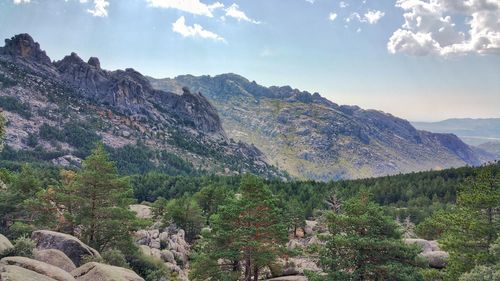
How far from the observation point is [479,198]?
33.2m

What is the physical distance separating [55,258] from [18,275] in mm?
10273

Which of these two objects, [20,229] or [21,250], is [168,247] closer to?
[20,229]

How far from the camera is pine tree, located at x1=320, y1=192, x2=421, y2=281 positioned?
3000 cm

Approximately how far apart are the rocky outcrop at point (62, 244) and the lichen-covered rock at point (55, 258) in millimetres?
3926

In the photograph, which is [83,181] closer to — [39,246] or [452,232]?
[39,246]

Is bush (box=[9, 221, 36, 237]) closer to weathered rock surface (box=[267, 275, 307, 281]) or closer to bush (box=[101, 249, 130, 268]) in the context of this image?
bush (box=[101, 249, 130, 268])

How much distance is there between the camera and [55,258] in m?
29.0

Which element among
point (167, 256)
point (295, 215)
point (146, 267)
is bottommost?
point (167, 256)

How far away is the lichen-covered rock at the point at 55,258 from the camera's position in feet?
92.7

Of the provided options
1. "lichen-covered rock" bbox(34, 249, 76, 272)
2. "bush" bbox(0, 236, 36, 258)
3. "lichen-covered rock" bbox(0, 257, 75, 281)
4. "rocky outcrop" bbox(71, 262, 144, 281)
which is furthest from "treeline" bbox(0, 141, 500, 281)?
"lichen-covered rock" bbox(0, 257, 75, 281)

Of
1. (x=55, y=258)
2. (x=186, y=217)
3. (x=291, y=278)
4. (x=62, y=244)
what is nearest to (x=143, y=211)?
(x=186, y=217)

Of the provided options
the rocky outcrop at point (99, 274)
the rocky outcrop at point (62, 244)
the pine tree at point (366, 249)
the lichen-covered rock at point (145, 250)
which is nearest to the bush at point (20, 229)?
the rocky outcrop at point (62, 244)

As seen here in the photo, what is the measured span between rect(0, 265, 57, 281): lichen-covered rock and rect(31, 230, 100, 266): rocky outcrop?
12747mm

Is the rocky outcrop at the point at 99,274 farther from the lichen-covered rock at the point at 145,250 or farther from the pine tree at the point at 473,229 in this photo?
the pine tree at the point at 473,229
